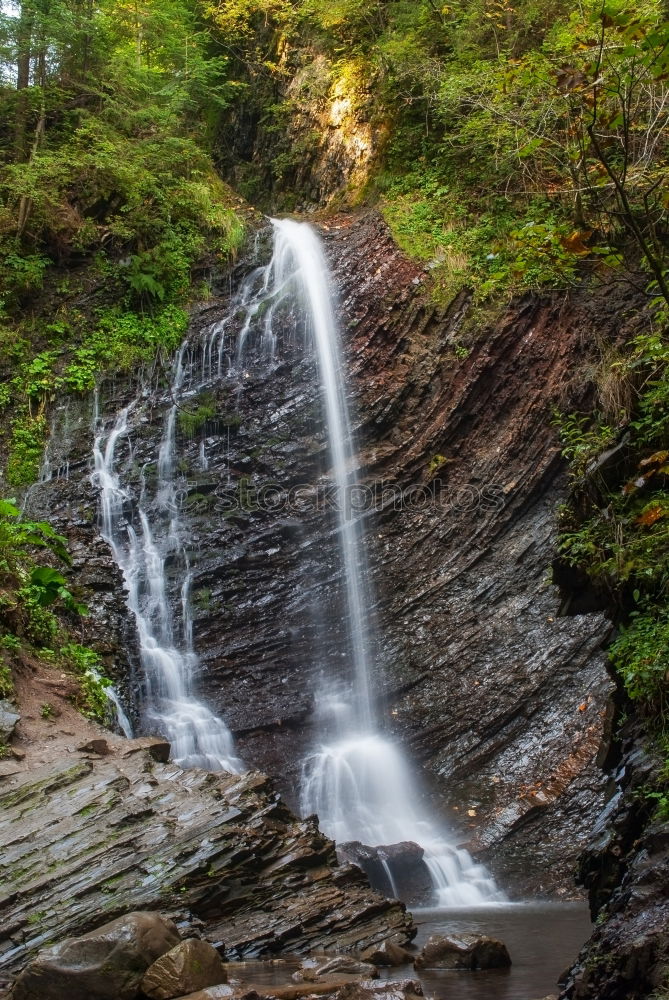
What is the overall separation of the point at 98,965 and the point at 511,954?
3.67 m

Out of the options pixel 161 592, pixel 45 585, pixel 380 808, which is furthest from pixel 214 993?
pixel 161 592

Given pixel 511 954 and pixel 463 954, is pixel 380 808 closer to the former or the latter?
pixel 511 954

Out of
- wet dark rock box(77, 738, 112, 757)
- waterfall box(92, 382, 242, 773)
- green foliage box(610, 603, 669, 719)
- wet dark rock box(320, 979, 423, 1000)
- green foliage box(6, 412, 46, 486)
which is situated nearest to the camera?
wet dark rock box(320, 979, 423, 1000)

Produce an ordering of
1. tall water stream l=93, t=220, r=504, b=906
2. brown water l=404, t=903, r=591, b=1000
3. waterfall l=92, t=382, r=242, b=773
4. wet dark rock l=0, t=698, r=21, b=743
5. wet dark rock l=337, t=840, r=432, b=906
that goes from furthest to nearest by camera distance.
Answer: waterfall l=92, t=382, r=242, b=773 → tall water stream l=93, t=220, r=504, b=906 → wet dark rock l=337, t=840, r=432, b=906 → wet dark rock l=0, t=698, r=21, b=743 → brown water l=404, t=903, r=591, b=1000

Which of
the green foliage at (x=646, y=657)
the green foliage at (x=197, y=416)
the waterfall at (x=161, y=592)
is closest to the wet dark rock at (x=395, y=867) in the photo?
the waterfall at (x=161, y=592)

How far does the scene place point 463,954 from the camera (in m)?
6.33

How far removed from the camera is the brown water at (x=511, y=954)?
5668 millimetres

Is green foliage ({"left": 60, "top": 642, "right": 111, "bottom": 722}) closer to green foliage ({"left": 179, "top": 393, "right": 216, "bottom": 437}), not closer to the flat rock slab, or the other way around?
the flat rock slab

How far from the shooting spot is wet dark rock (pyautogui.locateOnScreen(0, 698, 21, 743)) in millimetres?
7785

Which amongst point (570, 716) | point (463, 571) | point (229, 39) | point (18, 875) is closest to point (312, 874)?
point (18, 875)

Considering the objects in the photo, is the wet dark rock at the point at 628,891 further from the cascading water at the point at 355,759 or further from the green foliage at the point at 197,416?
the green foliage at the point at 197,416

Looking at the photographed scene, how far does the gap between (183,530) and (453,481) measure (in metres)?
4.83

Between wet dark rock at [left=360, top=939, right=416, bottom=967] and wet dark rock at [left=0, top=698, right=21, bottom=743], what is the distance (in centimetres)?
401

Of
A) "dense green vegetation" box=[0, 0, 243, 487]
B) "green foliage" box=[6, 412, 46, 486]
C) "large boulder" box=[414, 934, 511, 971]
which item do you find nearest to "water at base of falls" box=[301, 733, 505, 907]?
"large boulder" box=[414, 934, 511, 971]
